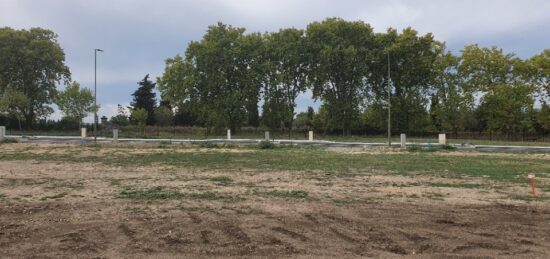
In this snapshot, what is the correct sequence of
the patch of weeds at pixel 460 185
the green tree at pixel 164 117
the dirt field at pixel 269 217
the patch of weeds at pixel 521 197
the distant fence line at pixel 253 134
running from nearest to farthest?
the dirt field at pixel 269 217 < the patch of weeds at pixel 521 197 < the patch of weeds at pixel 460 185 < the distant fence line at pixel 253 134 < the green tree at pixel 164 117

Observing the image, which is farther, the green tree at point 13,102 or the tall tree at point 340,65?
the tall tree at point 340,65

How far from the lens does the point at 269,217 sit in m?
8.66

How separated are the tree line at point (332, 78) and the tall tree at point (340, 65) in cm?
13

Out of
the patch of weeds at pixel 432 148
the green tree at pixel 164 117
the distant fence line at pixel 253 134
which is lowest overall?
the patch of weeds at pixel 432 148

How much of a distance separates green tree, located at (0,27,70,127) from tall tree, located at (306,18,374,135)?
3326 centimetres

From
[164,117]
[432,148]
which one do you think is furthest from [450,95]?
[164,117]

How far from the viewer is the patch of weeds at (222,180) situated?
541 inches

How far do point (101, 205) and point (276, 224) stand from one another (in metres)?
3.79

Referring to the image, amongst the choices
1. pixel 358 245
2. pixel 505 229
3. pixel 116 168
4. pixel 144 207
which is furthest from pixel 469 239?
pixel 116 168

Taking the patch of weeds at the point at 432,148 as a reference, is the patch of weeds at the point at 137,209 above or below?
below

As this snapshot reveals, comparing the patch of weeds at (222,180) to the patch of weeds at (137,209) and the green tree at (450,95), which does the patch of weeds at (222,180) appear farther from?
the green tree at (450,95)

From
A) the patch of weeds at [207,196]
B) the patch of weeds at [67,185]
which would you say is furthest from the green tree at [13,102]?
the patch of weeds at [207,196]

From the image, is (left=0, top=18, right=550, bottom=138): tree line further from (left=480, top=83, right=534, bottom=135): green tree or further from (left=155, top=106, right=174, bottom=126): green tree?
(left=155, top=106, right=174, bottom=126): green tree

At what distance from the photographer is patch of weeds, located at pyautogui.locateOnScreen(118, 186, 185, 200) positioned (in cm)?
1078
